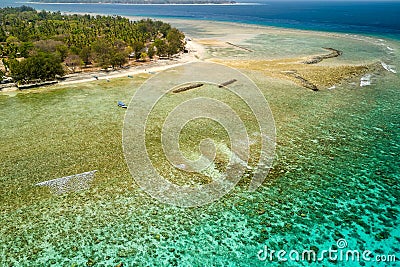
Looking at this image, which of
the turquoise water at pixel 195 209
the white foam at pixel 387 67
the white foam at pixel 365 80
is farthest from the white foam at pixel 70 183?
the white foam at pixel 387 67

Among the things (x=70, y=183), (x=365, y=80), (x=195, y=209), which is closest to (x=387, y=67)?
(x=365, y=80)

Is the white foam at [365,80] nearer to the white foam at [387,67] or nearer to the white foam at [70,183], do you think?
the white foam at [387,67]

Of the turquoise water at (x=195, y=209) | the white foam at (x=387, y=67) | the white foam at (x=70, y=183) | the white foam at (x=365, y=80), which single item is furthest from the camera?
the white foam at (x=387, y=67)

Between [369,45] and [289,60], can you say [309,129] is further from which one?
[369,45]

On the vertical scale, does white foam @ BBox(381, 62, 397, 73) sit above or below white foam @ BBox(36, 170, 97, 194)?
above

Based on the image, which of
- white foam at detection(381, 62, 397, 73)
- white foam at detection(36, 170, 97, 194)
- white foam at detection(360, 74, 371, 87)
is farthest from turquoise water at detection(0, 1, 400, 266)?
white foam at detection(381, 62, 397, 73)

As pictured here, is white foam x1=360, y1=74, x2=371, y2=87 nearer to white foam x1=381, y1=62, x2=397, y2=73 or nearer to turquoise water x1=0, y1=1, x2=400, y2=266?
white foam x1=381, y1=62, x2=397, y2=73

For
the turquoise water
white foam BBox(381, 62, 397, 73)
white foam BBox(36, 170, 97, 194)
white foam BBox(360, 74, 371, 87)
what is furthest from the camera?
white foam BBox(381, 62, 397, 73)

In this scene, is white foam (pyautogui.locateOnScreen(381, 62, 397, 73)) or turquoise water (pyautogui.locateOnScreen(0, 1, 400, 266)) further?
white foam (pyautogui.locateOnScreen(381, 62, 397, 73))

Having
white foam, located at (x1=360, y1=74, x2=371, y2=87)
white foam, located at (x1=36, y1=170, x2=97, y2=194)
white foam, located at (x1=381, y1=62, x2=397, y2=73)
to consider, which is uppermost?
white foam, located at (x1=381, y1=62, x2=397, y2=73)

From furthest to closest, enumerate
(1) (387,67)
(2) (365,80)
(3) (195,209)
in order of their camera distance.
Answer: (1) (387,67), (2) (365,80), (3) (195,209)

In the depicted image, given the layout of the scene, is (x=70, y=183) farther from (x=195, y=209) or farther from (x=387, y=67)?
(x=387, y=67)

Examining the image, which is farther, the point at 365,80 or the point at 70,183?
the point at 365,80

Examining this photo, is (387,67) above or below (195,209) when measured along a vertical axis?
above
